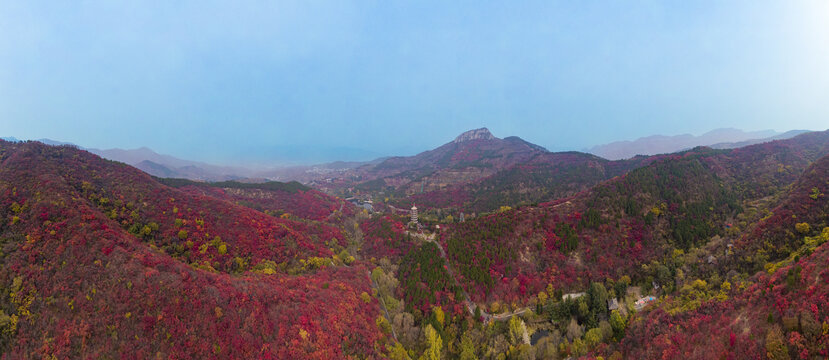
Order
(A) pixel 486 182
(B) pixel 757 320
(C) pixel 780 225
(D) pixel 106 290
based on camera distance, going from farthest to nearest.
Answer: (A) pixel 486 182, (C) pixel 780 225, (D) pixel 106 290, (B) pixel 757 320

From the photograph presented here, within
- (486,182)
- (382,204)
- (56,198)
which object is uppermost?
(56,198)

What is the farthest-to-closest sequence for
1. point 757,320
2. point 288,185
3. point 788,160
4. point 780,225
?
point 288,185 < point 788,160 < point 780,225 < point 757,320

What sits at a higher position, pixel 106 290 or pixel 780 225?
pixel 106 290

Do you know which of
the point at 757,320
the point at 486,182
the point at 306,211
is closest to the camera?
the point at 757,320

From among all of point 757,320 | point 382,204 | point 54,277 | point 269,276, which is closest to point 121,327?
point 54,277

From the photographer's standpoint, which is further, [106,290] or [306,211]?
[306,211]

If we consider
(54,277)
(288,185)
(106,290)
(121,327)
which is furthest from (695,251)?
(288,185)

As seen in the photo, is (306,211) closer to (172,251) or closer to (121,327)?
(172,251)

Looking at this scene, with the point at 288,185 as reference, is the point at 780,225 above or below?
below

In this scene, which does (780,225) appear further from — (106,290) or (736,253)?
(106,290)
